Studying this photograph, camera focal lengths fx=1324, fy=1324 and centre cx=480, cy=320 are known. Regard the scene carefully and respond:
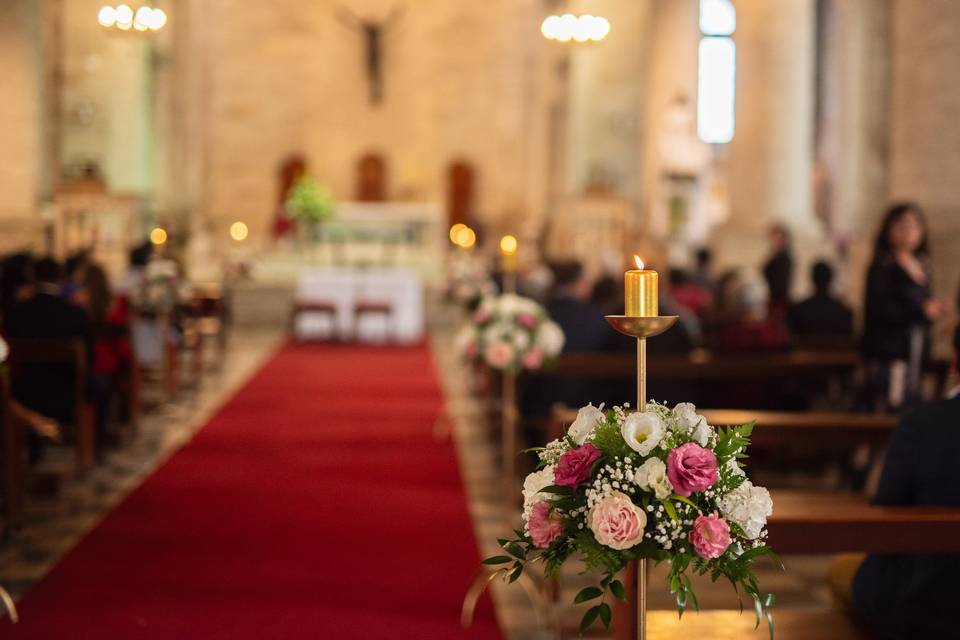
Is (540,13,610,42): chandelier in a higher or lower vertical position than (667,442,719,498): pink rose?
higher

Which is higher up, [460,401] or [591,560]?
[591,560]

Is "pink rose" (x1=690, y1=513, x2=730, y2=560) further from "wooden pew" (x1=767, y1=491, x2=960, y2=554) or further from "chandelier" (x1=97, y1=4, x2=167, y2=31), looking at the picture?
"chandelier" (x1=97, y1=4, x2=167, y2=31)

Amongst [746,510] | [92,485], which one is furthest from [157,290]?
[746,510]

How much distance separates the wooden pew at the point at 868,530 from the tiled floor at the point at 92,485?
335 centimetres

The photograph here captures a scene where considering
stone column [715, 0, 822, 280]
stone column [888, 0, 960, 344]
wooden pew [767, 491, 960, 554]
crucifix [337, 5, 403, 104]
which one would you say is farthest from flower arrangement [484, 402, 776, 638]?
crucifix [337, 5, 403, 104]

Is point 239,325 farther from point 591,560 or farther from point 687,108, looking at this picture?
point 591,560

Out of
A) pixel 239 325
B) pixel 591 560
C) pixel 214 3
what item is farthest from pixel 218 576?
pixel 214 3

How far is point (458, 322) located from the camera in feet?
63.1

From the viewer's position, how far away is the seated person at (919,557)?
348cm

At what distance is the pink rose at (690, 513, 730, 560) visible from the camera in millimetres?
2521

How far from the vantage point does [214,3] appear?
2591 cm

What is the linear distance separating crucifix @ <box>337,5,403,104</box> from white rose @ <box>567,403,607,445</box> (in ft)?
80.8

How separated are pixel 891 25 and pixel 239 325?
1043 centimetres

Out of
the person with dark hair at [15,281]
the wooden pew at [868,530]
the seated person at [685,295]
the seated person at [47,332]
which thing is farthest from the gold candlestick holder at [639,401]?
the seated person at [685,295]
